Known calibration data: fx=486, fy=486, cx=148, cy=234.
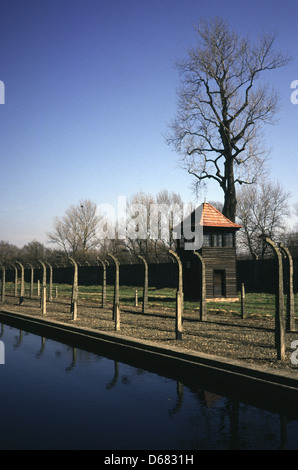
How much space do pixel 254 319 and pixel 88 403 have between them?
11.9m

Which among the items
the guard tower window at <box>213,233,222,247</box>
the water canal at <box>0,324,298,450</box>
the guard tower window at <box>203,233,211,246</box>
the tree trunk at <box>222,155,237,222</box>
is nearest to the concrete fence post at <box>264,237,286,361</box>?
the water canal at <box>0,324,298,450</box>

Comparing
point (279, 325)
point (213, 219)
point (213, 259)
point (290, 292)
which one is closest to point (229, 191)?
point (213, 219)

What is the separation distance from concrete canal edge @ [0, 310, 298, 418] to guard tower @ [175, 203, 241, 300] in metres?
16.3

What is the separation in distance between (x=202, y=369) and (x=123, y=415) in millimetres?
2400

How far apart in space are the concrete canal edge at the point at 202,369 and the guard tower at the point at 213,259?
16.3 meters

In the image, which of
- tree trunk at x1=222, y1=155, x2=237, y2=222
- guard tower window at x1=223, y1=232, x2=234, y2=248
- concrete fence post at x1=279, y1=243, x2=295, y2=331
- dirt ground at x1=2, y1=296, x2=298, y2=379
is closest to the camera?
dirt ground at x1=2, y1=296, x2=298, y2=379

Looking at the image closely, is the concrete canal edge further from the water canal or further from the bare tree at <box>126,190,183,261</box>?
the bare tree at <box>126,190,183,261</box>

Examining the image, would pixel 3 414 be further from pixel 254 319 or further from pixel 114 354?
pixel 254 319

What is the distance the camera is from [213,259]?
97.8ft

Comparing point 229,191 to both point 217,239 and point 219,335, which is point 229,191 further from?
point 219,335

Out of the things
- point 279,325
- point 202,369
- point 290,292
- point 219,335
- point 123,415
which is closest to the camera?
point 123,415

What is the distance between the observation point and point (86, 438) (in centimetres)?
602

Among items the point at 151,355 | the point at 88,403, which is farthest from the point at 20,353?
the point at 88,403

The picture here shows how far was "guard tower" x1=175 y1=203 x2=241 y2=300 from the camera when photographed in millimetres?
29719
